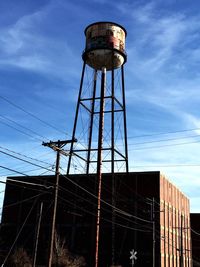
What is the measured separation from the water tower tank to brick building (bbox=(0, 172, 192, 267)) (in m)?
14.2

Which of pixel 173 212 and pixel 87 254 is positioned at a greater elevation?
pixel 173 212

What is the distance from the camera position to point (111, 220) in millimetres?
50938

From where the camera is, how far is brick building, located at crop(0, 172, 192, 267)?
1956 inches

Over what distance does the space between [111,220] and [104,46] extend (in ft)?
69.1

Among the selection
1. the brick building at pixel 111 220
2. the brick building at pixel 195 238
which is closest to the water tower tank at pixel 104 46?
the brick building at pixel 111 220

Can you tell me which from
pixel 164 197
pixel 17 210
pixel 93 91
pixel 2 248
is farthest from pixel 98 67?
pixel 2 248

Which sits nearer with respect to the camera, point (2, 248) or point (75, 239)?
point (75, 239)

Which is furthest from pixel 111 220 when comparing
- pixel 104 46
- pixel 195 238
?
pixel 195 238

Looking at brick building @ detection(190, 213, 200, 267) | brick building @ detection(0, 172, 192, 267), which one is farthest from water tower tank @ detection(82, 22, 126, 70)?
brick building @ detection(190, 213, 200, 267)

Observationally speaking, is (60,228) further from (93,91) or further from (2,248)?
(93,91)

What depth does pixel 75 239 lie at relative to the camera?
170 ft

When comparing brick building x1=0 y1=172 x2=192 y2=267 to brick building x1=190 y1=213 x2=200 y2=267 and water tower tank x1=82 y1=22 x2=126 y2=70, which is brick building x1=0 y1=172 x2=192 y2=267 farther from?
brick building x1=190 y1=213 x2=200 y2=267

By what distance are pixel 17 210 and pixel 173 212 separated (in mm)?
21872

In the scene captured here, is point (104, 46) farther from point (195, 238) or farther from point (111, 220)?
point (195, 238)
